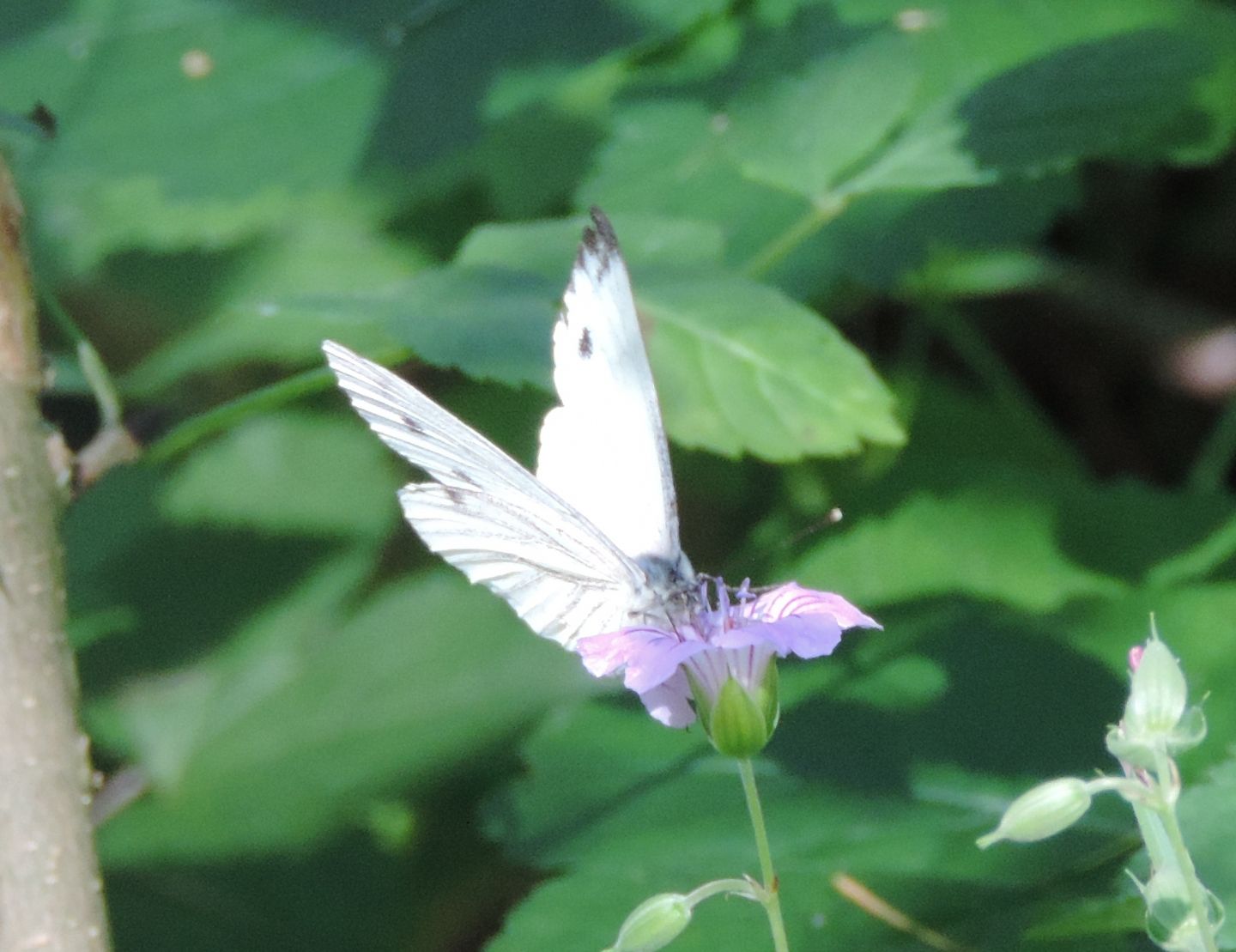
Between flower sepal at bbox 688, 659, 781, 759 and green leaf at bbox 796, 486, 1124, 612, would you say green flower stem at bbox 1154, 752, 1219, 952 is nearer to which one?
flower sepal at bbox 688, 659, 781, 759

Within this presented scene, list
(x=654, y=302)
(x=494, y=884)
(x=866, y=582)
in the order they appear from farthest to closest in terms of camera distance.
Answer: (x=494, y=884) → (x=866, y=582) → (x=654, y=302)

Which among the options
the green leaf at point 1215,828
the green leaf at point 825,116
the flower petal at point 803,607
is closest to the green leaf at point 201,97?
the green leaf at point 825,116

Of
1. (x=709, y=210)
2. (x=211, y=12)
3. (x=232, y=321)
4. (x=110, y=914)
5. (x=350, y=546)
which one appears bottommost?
(x=110, y=914)

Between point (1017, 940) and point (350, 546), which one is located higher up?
point (1017, 940)

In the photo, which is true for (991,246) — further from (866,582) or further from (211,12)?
(211,12)

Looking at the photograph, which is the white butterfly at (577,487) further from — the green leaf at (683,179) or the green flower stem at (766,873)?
the green leaf at (683,179)

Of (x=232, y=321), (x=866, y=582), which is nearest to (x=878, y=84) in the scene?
(x=866, y=582)

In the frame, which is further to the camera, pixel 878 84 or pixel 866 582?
pixel 866 582
